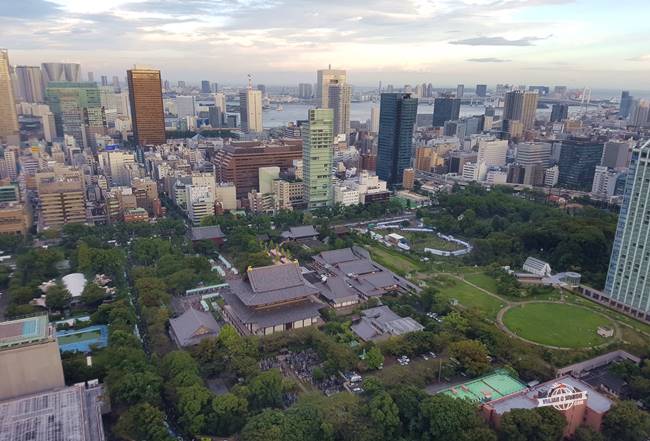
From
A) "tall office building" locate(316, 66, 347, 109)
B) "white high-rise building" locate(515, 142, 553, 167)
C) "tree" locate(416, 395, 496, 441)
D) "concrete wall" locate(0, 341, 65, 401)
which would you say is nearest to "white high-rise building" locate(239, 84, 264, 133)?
"tall office building" locate(316, 66, 347, 109)

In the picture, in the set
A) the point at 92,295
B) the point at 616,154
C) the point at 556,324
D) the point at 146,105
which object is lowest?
the point at 556,324

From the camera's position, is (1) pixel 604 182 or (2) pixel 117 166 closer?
(1) pixel 604 182

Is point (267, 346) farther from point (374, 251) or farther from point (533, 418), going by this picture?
point (374, 251)

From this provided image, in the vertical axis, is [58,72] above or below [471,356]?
above

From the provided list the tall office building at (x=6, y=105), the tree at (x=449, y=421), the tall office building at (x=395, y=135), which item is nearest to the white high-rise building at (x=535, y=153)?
the tall office building at (x=395, y=135)

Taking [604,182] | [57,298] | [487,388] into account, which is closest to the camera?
[487,388]

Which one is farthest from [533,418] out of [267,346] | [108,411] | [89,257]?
[89,257]

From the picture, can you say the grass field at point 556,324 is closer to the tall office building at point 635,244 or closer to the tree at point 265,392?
the tall office building at point 635,244

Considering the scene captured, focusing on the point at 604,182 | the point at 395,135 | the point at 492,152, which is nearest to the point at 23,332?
the point at 395,135

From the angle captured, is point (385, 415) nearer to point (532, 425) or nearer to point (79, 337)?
point (532, 425)
